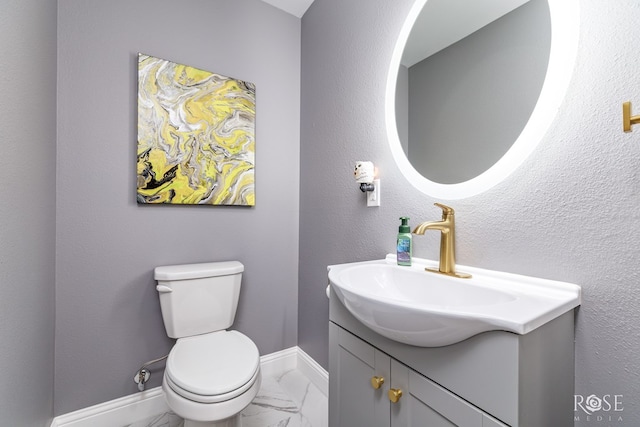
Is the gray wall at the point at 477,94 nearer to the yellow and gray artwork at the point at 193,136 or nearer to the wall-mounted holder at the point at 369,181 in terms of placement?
the wall-mounted holder at the point at 369,181

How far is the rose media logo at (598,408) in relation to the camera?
24.5 inches

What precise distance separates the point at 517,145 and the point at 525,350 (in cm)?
57

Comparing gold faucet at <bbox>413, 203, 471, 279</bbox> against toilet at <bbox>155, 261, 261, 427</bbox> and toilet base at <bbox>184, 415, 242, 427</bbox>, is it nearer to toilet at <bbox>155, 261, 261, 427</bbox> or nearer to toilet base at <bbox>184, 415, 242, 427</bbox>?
toilet at <bbox>155, 261, 261, 427</bbox>

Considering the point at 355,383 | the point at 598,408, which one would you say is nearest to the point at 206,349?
the point at 355,383

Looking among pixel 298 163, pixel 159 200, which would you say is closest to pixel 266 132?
pixel 298 163

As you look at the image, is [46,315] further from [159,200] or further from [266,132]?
[266,132]

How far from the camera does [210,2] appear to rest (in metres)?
1.55

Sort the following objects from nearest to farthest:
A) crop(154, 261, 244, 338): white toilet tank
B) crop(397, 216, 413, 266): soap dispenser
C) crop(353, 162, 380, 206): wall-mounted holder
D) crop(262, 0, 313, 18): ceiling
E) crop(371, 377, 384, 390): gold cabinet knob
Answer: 1. crop(371, 377, 384, 390): gold cabinet knob
2. crop(397, 216, 413, 266): soap dispenser
3. crop(353, 162, 380, 206): wall-mounted holder
4. crop(154, 261, 244, 338): white toilet tank
5. crop(262, 0, 313, 18): ceiling

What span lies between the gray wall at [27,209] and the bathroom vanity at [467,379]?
97cm

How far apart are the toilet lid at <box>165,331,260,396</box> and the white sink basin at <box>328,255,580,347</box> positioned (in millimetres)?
547

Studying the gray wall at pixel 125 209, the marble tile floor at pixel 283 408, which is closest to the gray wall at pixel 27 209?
the gray wall at pixel 125 209

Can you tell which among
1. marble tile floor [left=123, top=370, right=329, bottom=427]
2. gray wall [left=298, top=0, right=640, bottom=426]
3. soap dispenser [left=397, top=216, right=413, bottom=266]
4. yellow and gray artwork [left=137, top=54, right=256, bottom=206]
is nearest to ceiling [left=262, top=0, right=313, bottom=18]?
yellow and gray artwork [left=137, top=54, right=256, bottom=206]

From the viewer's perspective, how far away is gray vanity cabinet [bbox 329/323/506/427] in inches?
22.7

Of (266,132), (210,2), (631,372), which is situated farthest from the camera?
(266,132)
